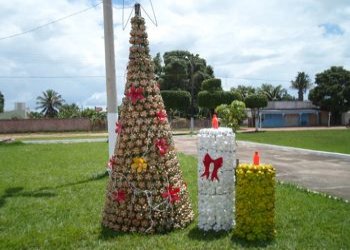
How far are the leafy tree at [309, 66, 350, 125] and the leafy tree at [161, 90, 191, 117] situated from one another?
23015mm

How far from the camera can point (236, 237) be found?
586 cm

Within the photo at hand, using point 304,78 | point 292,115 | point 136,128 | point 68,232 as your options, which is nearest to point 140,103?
point 136,128

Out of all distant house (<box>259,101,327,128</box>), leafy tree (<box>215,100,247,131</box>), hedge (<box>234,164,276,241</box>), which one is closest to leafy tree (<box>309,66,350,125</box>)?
distant house (<box>259,101,327,128</box>)

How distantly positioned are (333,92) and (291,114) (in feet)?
24.3

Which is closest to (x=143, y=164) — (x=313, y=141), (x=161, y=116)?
(x=161, y=116)

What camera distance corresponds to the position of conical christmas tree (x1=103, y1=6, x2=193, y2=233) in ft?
20.4

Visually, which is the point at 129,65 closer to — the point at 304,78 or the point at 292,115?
the point at 292,115

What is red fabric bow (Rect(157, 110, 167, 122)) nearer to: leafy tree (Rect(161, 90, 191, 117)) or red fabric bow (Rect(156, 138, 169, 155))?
red fabric bow (Rect(156, 138, 169, 155))

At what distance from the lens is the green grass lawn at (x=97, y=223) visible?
18.6 ft

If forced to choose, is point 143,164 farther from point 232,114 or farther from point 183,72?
point 183,72

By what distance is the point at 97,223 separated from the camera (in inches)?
270

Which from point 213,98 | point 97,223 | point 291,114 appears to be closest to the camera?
point 97,223

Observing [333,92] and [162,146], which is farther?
[333,92]

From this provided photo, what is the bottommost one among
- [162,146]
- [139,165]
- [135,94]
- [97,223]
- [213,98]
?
[97,223]
